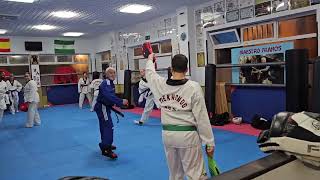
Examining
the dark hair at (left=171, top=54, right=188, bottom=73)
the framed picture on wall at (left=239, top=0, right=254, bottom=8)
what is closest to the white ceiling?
the framed picture on wall at (left=239, top=0, right=254, bottom=8)

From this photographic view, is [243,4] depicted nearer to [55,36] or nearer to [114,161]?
[114,161]

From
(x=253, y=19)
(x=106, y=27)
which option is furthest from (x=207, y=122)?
(x=106, y=27)

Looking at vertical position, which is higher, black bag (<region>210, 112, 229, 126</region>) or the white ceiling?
the white ceiling

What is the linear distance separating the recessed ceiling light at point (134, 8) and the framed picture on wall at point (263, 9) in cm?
334

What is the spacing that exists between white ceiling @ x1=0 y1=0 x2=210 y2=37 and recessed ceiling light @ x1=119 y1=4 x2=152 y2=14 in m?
0.22

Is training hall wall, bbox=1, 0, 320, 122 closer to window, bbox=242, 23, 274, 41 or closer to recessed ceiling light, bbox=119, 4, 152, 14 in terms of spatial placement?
window, bbox=242, 23, 274, 41

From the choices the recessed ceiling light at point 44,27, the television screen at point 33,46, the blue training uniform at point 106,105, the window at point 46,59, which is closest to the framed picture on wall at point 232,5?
the blue training uniform at point 106,105

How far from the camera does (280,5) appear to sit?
6199 millimetres

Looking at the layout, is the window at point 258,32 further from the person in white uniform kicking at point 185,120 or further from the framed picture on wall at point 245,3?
the person in white uniform kicking at point 185,120

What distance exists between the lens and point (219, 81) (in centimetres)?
785

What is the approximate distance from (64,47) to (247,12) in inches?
414

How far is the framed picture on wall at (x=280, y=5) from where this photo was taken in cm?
608

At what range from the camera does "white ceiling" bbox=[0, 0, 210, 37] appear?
772cm

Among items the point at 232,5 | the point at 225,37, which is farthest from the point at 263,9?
the point at 225,37
